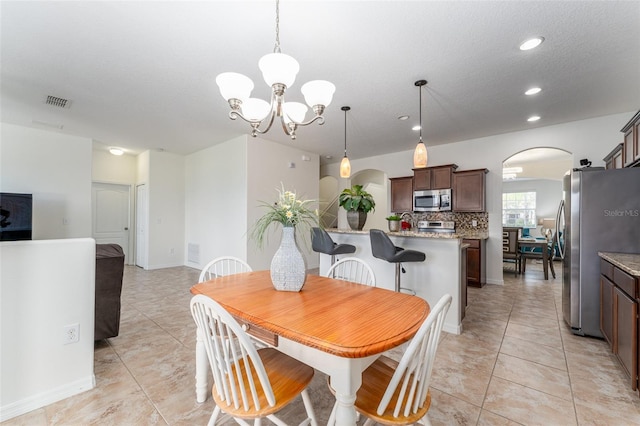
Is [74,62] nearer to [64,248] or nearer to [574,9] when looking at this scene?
[64,248]

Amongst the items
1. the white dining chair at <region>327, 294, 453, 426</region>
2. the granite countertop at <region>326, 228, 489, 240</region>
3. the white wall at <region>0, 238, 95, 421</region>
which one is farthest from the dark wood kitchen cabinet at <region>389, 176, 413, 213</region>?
the white wall at <region>0, 238, 95, 421</region>

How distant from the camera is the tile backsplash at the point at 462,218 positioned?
193 inches

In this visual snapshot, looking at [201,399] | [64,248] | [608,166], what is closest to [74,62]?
[64,248]

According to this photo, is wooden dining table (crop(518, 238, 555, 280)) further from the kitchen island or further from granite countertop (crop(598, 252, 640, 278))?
the kitchen island

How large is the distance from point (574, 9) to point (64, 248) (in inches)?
154

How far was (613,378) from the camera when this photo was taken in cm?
199

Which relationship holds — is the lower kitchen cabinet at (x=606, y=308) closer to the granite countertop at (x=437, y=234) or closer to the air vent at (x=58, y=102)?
the granite countertop at (x=437, y=234)

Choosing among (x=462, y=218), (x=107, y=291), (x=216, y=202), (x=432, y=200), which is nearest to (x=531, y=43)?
(x=432, y=200)

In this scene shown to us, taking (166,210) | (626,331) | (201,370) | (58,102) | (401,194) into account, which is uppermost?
(58,102)

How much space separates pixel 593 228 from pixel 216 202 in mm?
5626

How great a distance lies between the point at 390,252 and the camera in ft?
9.23

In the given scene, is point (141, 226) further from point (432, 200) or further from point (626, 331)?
point (626, 331)

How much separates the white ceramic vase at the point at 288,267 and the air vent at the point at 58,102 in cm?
382

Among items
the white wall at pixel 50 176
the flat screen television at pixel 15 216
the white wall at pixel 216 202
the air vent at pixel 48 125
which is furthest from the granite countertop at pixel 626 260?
the white wall at pixel 50 176
